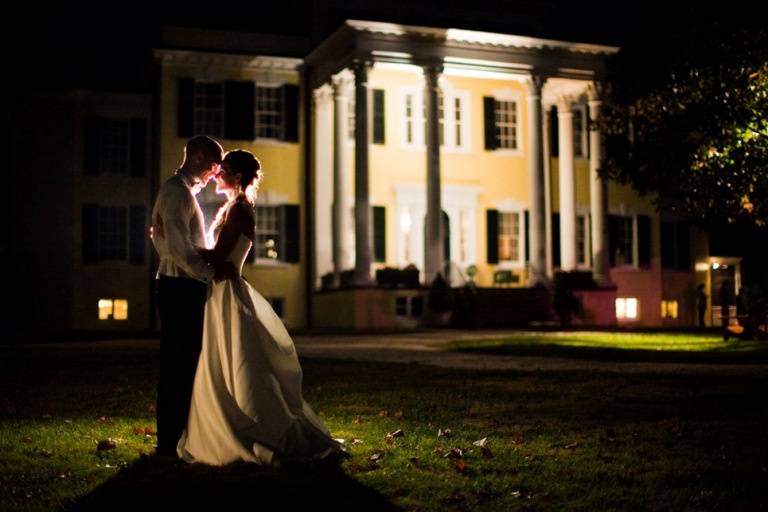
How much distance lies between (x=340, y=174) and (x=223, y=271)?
2217 centimetres

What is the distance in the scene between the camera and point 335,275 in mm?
27875

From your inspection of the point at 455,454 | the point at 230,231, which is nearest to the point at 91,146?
the point at 230,231

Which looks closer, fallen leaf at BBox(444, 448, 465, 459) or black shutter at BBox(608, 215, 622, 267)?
fallen leaf at BBox(444, 448, 465, 459)

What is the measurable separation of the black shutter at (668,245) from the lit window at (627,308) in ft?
5.72

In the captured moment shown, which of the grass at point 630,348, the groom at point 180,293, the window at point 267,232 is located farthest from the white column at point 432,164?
the groom at point 180,293

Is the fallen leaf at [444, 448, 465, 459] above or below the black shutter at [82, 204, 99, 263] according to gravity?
below

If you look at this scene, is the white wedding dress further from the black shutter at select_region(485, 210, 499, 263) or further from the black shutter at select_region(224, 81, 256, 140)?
the black shutter at select_region(485, 210, 499, 263)

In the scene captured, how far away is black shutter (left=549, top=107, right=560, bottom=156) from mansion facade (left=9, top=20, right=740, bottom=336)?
0.25 meters

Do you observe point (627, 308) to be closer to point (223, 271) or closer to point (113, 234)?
point (113, 234)

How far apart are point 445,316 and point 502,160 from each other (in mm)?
7499

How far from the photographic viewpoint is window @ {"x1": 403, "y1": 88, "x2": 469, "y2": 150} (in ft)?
99.2

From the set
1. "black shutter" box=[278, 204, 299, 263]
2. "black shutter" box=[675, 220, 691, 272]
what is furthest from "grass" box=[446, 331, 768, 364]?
"black shutter" box=[675, 220, 691, 272]

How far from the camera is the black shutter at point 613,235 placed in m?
32.2

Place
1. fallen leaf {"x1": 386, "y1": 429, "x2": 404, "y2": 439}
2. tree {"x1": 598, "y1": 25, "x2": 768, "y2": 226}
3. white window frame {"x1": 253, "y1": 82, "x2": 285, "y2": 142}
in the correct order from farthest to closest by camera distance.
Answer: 1. white window frame {"x1": 253, "y1": 82, "x2": 285, "y2": 142}
2. tree {"x1": 598, "y1": 25, "x2": 768, "y2": 226}
3. fallen leaf {"x1": 386, "y1": 429, "x2": 404, "y2": 439}
